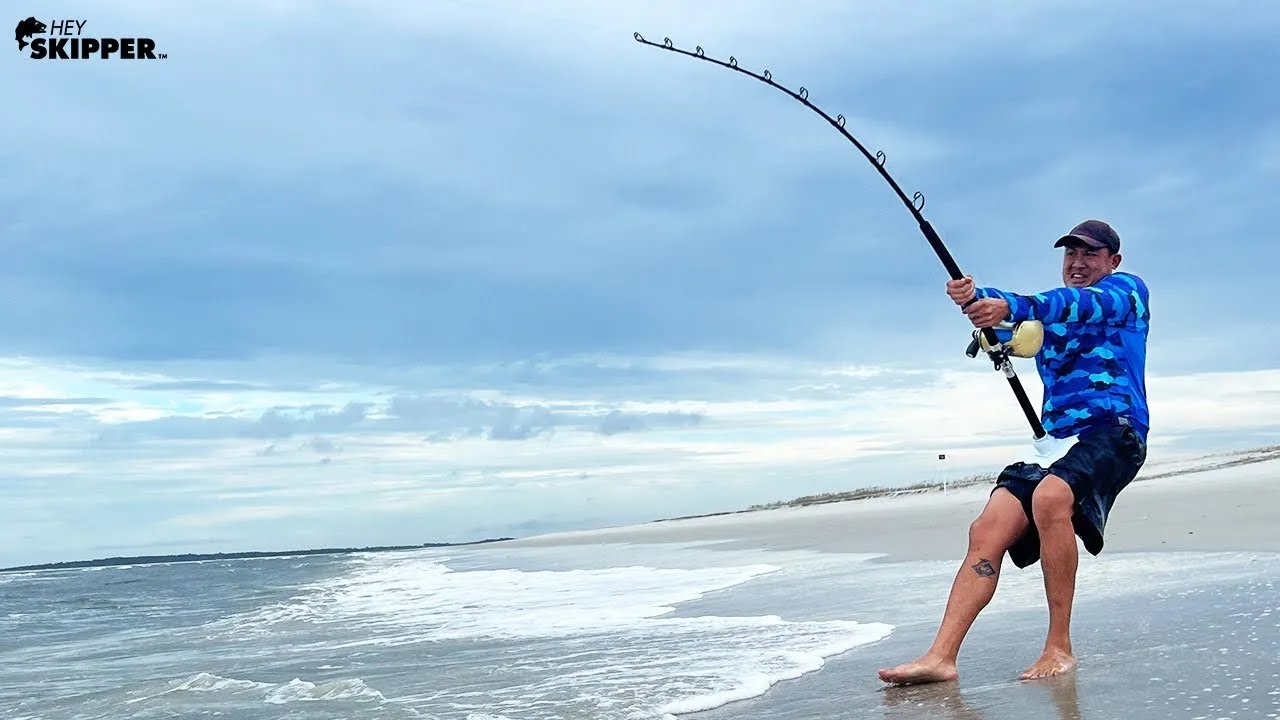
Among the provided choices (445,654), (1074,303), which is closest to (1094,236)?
(1074,303)

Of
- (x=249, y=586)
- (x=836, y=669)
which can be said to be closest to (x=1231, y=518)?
(x=836, y=669)

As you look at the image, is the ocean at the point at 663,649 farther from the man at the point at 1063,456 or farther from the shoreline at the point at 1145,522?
the shoreline at the point at 1145,522

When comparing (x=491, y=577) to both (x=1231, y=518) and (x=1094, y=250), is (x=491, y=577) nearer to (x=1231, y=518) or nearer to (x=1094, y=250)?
(x=1231, y=518)

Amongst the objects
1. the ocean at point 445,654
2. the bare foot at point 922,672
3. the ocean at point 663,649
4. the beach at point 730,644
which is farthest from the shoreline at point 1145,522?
the bare foot at point 922,672

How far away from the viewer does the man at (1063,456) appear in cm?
338

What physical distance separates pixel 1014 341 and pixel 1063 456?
1.33 feet

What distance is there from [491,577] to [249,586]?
569 centimetres

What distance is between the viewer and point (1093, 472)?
11.1 feet

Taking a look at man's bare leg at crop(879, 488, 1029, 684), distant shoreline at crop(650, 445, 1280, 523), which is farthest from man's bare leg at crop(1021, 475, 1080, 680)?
distant shoreline at crop(650, 445, 1280, 523)

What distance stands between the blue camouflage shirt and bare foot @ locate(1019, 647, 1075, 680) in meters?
0.69

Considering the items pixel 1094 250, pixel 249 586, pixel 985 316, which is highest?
pixel 1094 250

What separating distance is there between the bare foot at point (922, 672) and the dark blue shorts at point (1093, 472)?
0.50 m

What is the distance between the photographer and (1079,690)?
3.11 metres

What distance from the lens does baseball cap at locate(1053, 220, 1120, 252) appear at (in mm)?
3652
